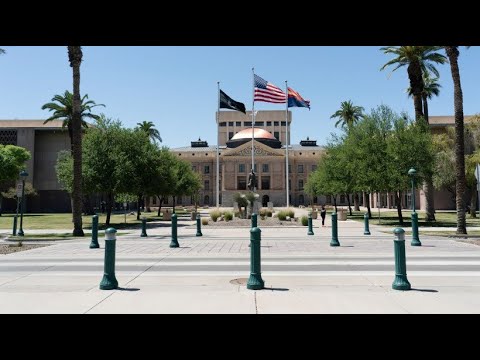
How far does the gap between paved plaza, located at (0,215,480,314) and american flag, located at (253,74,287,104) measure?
26.4 meters

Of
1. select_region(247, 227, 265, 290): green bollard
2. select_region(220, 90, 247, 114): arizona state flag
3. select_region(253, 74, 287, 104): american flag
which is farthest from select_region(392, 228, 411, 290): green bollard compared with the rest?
select_region(220, 90, 247, 114): arizona state flag

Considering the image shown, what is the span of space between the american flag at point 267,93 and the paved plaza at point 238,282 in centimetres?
2638

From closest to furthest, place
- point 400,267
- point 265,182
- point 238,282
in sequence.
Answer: point 400,267 < point 238,282 < point 265,182

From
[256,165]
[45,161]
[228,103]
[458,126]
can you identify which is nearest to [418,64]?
[458,126]

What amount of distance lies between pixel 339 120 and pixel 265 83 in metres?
28.5

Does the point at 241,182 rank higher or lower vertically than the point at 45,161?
lower

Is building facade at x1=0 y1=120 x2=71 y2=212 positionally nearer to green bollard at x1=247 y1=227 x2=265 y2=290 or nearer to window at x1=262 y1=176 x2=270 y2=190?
window at x1=262 y1=176 x2=270 y2=190

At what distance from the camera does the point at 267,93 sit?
126ft

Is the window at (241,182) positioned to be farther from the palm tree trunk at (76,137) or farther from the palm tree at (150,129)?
the palm tree trunk at (76,137)

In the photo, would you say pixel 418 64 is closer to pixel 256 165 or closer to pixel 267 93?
pixel 267 93

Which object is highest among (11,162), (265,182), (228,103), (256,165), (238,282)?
(228,103)

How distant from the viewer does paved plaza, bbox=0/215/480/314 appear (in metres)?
6.30

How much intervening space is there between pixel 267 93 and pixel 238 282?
31898 mm

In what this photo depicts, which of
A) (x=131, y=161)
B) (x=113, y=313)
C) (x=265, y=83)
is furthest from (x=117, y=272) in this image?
(x=265, y=83)
